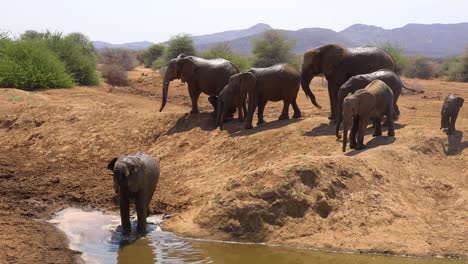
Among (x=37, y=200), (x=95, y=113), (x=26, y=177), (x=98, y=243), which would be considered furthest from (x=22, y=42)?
(x=98, y=243)

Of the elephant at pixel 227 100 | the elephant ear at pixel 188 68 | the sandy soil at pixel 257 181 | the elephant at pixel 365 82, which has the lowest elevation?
the sandy soil at pixel 257 181

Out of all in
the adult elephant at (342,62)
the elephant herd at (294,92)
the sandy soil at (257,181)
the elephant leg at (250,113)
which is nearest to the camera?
the sandy soil at (257,181)

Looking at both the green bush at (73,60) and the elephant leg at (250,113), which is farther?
the green bush at (73,60)

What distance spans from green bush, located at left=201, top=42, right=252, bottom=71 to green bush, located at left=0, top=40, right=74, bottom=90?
29.7ft

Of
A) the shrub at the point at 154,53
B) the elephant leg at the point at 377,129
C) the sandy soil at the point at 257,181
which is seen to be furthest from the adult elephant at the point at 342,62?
the shrub at the point at 154,53

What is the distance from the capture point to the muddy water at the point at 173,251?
342 inches

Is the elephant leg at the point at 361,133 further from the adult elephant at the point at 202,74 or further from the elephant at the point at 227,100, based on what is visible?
the adult elephant at the point at 202,74

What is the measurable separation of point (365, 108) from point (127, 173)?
4.52 metres

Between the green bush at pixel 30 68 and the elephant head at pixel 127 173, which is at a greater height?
the green bush at pixel 30 68

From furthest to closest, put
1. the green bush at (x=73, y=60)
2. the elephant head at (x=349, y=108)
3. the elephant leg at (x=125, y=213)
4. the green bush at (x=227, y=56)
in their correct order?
the green bush at (x=227, y=56), the green bush at (x=73, y=60), the elephant head at (x=349, y=108), the elephant leg at (x=125, y=213)

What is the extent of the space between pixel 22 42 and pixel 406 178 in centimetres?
1827

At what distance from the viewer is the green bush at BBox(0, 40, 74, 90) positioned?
22.6 m

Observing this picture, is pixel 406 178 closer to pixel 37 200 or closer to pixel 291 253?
pixel 291 253

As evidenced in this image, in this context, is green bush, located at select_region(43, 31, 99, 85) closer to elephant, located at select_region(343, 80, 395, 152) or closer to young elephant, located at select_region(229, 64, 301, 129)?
young elephant, located at select_region(229, 64, 301, 129)
